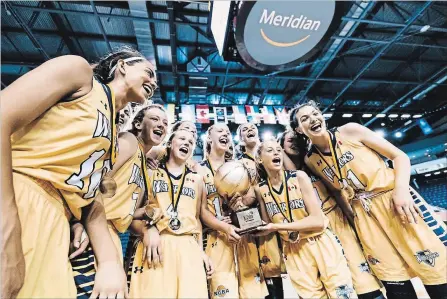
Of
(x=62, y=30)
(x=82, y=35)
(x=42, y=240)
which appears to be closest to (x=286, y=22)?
(x=42, y=240)

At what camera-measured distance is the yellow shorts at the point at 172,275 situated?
1721mm

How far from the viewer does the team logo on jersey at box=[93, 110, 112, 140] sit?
3.58ft

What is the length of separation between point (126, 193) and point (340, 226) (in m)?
2.10

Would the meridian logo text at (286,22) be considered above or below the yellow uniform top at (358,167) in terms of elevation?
above

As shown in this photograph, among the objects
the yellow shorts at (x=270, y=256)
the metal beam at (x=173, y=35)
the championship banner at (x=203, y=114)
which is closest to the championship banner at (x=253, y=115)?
the championship banner at (x=203, y=114)

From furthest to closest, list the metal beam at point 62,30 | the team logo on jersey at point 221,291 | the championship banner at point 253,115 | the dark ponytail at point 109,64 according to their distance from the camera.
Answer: the championship banner at point 253,115 < the metal beam at point 62,30 < the team logo on jersey at point 221,291 < the dark ponytail at point 109,64

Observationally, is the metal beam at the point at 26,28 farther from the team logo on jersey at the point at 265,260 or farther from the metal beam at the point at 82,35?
the team logo on jersey at the point at 265,260

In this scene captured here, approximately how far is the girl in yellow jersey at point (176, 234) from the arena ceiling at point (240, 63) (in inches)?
177

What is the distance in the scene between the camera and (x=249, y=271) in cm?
261

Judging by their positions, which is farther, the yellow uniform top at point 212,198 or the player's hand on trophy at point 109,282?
the yellow uniform top at point 212,198

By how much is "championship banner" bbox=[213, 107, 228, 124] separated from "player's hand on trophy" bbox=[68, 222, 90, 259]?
8.25 m

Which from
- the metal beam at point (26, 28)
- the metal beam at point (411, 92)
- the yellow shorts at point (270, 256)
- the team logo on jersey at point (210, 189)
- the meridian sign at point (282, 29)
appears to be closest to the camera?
the yellow shorts at point (270, 256)

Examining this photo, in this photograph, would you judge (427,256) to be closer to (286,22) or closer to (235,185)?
(235,185)

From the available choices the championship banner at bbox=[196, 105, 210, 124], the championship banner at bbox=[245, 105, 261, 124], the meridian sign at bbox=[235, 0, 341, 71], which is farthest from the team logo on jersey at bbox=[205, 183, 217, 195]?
the championship banner at bbox=[245, 105, 261, 124]
